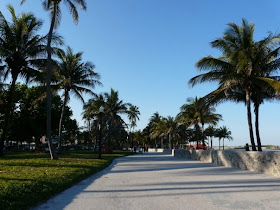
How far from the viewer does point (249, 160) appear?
12.6 m

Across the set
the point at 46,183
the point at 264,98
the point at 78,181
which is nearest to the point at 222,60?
the point at 264,98

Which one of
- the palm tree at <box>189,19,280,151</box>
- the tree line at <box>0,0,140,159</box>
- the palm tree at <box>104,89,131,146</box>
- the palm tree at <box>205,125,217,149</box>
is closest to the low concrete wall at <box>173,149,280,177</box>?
the palm tree at <box>189,19,280,151</box>

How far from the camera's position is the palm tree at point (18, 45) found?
70.8ft

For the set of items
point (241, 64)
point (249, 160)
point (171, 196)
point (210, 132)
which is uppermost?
point (241, 64)

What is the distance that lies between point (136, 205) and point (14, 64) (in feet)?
63.0

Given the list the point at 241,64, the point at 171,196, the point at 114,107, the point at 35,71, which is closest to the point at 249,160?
the point at 241,64

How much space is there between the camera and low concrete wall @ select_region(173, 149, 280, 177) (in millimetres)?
10491

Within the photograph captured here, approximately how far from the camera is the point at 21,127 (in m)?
39.4

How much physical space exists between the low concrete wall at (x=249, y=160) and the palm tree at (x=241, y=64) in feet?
9.48

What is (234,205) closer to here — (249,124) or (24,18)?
(249,124)

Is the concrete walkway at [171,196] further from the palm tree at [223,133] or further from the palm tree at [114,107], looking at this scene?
the palm tree at [223,133]

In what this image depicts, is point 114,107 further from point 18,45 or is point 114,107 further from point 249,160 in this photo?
point 249,160

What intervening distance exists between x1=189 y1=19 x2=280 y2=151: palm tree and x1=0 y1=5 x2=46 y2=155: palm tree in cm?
1203

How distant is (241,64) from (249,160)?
6235mm
